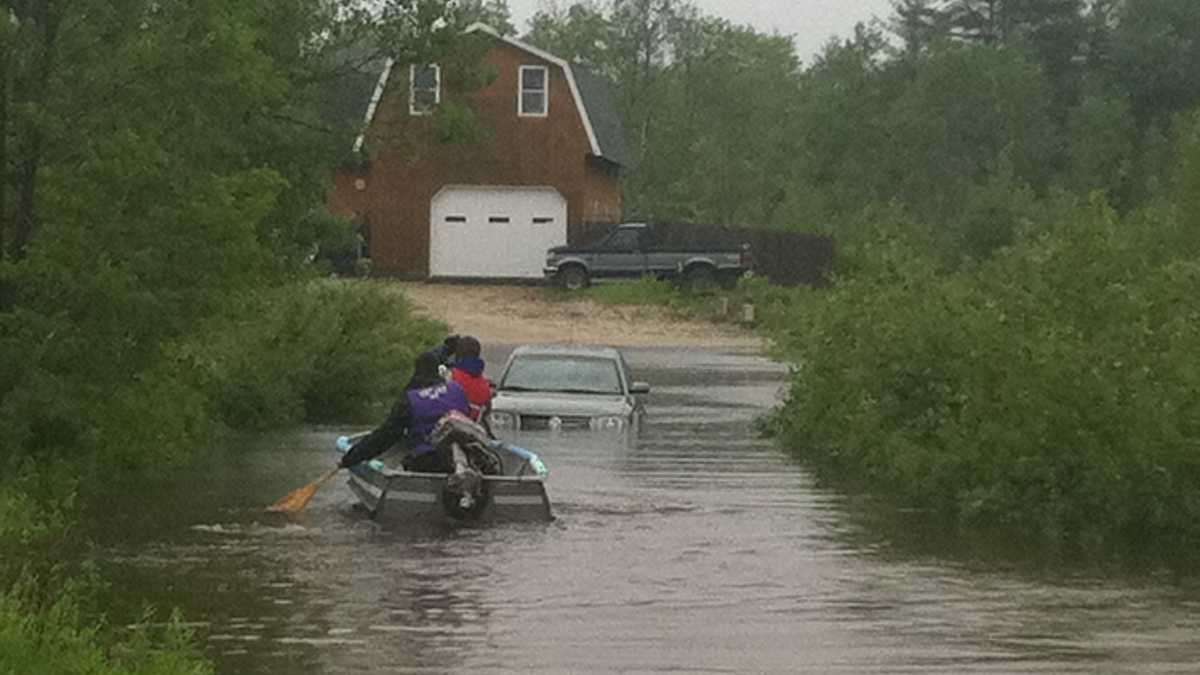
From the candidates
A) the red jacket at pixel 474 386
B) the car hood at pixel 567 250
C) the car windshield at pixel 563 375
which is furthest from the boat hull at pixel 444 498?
the car hood at pixel 567 250

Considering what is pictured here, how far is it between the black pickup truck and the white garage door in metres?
4.64

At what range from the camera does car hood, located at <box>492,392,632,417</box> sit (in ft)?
107

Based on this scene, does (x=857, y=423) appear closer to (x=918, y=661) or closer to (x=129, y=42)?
(x=129, y=42)

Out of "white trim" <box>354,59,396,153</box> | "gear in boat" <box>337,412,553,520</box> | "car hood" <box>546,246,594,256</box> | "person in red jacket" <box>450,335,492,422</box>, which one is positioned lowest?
"gear in boat" <box>337,412,553,520</box>

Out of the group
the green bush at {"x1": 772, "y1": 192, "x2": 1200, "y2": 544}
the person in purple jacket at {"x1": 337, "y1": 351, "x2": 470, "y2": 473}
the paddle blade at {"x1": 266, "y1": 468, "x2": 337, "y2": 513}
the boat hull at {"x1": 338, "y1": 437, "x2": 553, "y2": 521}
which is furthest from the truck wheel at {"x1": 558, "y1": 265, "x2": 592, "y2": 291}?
the boat hull at {"x1": 338, "y1": 437, "x2": 553, "y2": 521}

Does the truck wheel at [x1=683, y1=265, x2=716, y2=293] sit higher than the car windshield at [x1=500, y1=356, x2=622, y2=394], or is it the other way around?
the car windshield at [x1=500, y1=356, x2=622, y2=394]

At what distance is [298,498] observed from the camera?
86.1ft

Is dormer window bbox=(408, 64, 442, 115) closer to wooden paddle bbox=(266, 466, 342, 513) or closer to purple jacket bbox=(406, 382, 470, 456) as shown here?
wooden paddle bbox=(266, 466, 342, 513)

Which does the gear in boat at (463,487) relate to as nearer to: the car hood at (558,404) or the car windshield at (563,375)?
the car hood at (558,404)

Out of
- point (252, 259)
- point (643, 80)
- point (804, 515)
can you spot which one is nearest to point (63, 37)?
point (252, 259)

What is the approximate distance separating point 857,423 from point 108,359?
9.35 m

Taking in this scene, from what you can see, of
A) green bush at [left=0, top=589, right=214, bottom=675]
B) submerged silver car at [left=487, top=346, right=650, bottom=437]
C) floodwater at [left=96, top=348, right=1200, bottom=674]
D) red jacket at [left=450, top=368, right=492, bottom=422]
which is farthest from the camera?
submerged silver car at [left=487, top=346, right=650, bottom=437]

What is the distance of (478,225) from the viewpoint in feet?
243

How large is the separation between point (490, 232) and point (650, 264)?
20.7 feet
